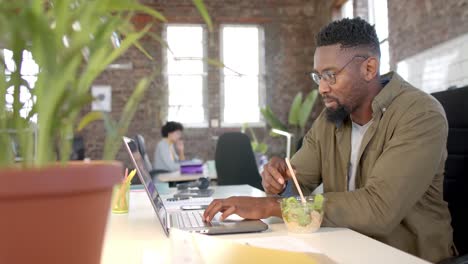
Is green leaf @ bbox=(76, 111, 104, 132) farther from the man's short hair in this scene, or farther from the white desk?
the man's short hair

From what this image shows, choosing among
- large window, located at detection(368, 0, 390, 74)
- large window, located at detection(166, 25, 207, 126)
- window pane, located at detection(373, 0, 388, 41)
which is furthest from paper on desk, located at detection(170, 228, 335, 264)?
large window, located at detection(166, 25, 207, 126)

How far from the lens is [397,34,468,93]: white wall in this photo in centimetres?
340

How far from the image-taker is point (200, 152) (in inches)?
287

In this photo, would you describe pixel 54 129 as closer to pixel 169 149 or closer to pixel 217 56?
pixel 169 149

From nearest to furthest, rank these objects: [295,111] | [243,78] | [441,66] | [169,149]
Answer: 1. [441,66]
2. [169,149]
3. [295,111]
4. [243,78]

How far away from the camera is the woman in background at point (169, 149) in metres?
5.42

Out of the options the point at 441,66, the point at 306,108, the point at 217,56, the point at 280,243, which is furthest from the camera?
the point at 217,56

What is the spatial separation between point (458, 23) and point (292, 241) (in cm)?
324

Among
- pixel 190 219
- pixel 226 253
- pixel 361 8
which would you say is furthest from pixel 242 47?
pixel 226 253

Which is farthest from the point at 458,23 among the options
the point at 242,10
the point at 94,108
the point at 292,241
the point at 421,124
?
the point at 242,10

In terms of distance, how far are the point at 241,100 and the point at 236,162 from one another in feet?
12.1

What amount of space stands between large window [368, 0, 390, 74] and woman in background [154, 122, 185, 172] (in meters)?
2.74

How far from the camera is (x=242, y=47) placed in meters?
7.41

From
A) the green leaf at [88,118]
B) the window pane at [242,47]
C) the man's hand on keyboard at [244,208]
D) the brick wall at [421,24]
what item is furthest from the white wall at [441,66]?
the green leaf at [88,118]
